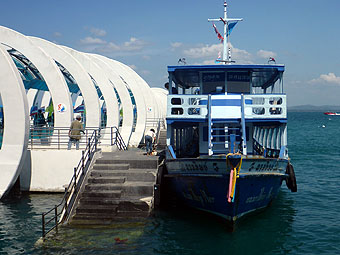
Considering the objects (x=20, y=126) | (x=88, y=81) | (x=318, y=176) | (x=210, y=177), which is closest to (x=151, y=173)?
(x=210, y=177)

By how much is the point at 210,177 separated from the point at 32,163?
322 inches

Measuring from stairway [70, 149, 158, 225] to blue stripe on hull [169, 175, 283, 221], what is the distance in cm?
118

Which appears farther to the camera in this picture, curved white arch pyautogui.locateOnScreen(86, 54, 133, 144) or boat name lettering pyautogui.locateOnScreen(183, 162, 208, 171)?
curved white arch pyautogui.locateOnScreen(86, 54, 133, 144)

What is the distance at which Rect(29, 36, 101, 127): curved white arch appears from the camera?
70.7 feet

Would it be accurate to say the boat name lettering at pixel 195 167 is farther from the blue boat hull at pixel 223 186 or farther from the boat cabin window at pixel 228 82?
the boat cabin window at pixel 228 82

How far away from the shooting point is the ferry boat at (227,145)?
13440 mm

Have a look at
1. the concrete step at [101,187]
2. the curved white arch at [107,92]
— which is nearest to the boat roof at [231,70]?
the concrete step at [101,187]

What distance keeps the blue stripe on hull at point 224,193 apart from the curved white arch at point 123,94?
13797 millimetres

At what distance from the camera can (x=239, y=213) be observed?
14039mm

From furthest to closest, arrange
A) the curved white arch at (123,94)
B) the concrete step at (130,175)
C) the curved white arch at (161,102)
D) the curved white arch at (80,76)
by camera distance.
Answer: the curved white arch at (161,102), the curved white arch at (123,94), the curved white arch at (80,76), the concrete step at (130,175)

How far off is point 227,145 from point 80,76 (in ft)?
31.8

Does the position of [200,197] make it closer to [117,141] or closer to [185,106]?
[185,106]

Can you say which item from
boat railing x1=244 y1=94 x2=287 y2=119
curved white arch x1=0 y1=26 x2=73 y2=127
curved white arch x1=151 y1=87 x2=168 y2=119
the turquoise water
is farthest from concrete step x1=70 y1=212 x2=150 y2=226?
curved white arch x1=151 y1=87 x2=168 y2=119

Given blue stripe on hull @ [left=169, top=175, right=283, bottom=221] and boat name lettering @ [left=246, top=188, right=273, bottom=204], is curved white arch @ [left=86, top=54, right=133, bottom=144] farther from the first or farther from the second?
boat name lettering @ [left=246, top=188, right=273, bottom=204]
